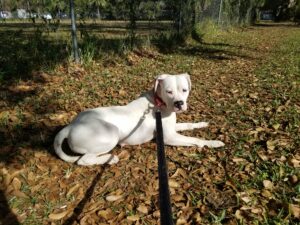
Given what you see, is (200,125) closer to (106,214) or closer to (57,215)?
(106,214)

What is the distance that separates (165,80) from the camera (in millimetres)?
3971

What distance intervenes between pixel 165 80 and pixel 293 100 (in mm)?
3063

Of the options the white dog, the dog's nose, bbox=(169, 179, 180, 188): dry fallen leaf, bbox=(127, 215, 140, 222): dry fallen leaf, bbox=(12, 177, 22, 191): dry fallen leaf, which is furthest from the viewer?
the dog's nose

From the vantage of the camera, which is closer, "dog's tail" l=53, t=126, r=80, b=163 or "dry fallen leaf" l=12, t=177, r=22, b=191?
"dry fallen leaf" l=12, t=177, r=22, b=191

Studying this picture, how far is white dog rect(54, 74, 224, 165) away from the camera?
12.3 ft

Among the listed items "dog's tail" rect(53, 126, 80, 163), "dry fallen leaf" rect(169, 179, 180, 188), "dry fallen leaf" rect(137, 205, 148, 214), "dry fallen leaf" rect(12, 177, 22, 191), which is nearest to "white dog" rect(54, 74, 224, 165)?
"dog's tail" rect(53, 126, 80, 163)

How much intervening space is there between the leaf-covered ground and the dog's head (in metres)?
0.59

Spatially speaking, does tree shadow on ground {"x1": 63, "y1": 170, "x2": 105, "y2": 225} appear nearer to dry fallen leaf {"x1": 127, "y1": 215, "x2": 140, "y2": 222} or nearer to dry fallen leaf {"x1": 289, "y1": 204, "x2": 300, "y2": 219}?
dry fallen leaf {"x1": 127, "y1": 215, "x2": 140, "y2": 222}

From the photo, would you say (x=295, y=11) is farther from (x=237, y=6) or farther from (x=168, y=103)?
(x=168, y=103)

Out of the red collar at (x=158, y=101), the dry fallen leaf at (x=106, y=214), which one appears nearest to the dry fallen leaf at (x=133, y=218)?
Answer: the dry fallen leaf at (x=106, y=214)

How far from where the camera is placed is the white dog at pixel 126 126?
375cm

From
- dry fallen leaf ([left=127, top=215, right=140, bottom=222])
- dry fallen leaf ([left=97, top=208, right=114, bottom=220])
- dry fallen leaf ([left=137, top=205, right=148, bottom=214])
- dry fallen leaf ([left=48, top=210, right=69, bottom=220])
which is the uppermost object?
dry fallen leaf ([left=137, top=205, right=148, bottom=214])

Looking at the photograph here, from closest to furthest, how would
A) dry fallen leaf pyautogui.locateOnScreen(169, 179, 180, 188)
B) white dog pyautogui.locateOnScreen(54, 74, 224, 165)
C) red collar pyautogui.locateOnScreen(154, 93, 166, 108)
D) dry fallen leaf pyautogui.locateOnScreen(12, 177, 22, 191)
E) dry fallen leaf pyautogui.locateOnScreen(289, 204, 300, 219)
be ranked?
dry fallen leaf pyautogui.locateOnScreen(289, 204, 300, 219) < dry fallen leaf pyautogui.locateOnScreen(169, 179, 180, 188) < dry fallen leaf pyautogui.locateOnScreen(12, 177, 22, 191) < white dog pyautogui.locateOnScreen(54, 74, 224, 165) < red collar pyautogui.locateOnScreen(154, 93, 166, 108)

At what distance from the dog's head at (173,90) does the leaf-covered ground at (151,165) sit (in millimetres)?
591
